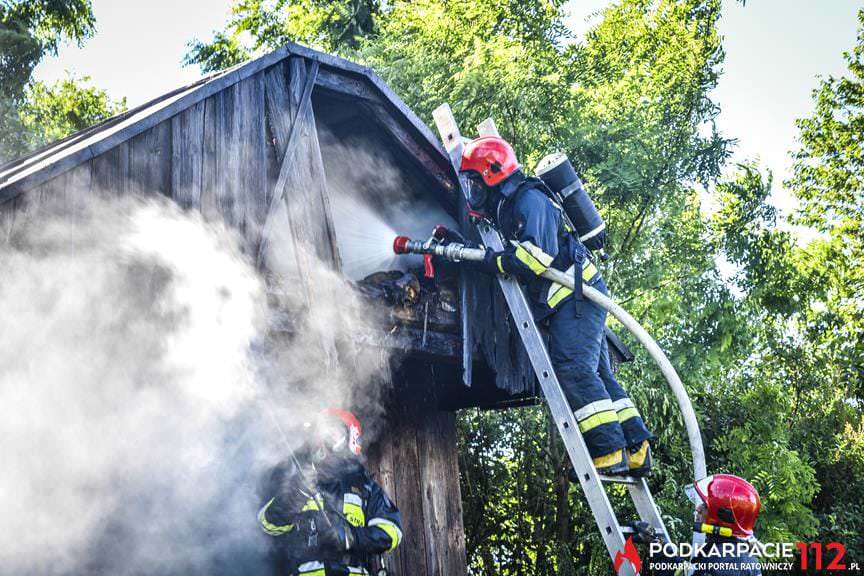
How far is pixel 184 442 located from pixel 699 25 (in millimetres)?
16030

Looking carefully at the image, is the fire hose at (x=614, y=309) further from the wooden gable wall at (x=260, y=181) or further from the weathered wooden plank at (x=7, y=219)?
the weathered wooden plank at (x=7, y=219)

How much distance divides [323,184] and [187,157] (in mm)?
1008

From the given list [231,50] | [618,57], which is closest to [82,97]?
[231,50]

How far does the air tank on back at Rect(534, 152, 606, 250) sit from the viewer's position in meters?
5.99

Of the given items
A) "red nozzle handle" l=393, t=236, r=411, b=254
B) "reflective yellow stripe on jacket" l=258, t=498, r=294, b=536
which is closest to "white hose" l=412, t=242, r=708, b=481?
"red nozzle handle" l=393, t=236, r=411, b=254

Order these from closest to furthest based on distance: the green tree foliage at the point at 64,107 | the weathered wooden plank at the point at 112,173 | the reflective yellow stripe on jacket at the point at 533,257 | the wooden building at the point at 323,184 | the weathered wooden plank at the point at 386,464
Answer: the weathered wooden plank at the point at 112,173
the wooden building at the point at 323,184
the reflective yellow stripe on jacket at the point at 533,257
the weathered wooden plank at the point at 386,464
the green tree foliage at the point at 64,107

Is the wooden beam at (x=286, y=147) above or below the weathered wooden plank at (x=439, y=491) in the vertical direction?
above

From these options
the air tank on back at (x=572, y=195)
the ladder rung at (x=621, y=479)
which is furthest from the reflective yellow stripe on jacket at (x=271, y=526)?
the air tank on back at (x=572, y=195)

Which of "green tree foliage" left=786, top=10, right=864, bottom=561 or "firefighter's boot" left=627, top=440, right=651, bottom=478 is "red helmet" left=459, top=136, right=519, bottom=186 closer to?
"firefighter's boot" left=627, top=440, right=651, bottom=478

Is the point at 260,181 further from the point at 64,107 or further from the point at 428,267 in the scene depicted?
the point at 64,107

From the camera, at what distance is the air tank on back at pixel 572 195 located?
599 cm

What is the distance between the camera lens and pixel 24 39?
21.8 m

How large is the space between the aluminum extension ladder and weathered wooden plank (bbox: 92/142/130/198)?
101 inches

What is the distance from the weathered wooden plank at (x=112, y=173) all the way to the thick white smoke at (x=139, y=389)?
0.27 feet
